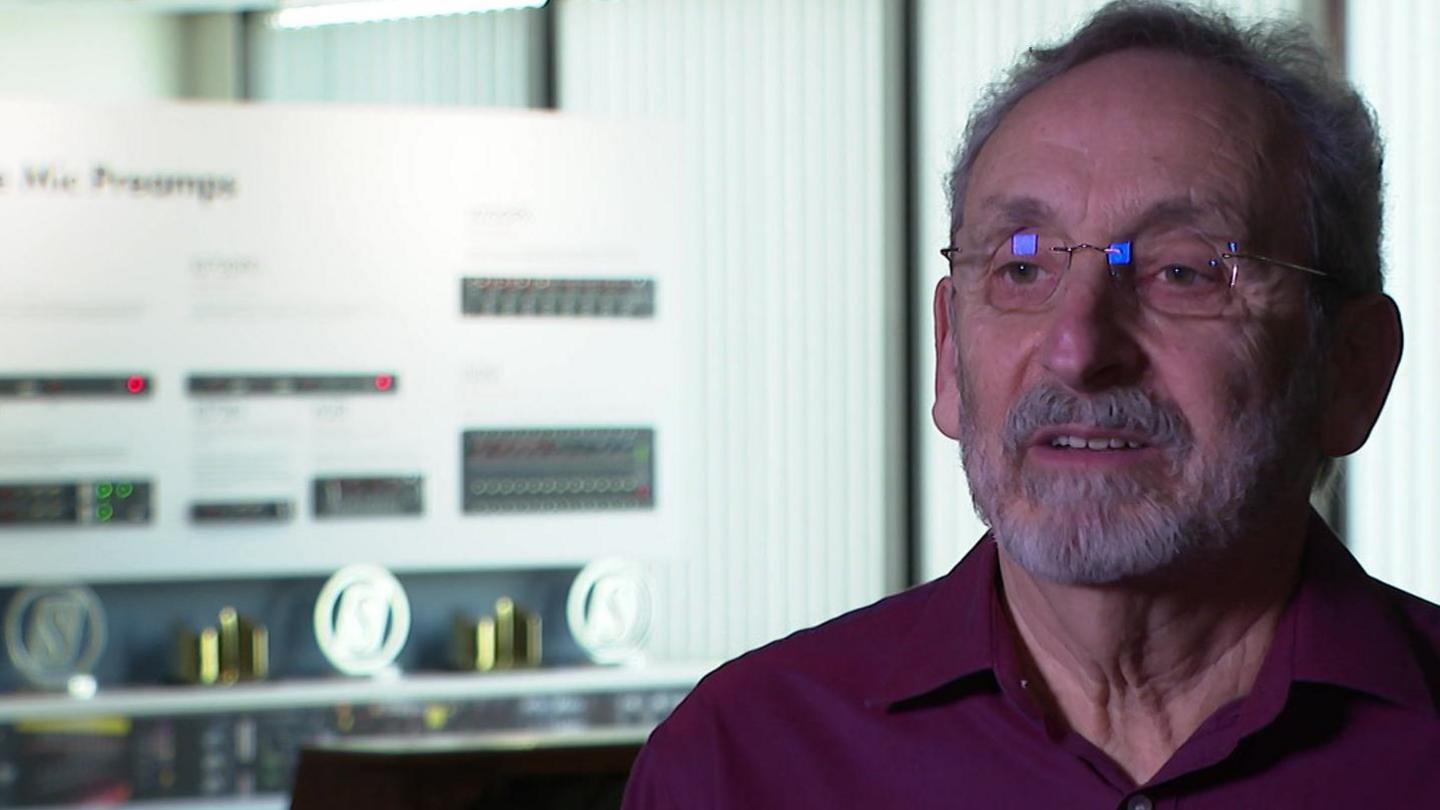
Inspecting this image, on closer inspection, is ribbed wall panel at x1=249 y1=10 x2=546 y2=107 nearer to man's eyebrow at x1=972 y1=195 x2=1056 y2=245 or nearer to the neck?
man's eyebrow at x1=972 y1=195 x2=1056 y2=245

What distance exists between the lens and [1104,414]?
1210mm

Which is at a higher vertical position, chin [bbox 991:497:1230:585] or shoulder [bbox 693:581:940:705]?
chin [bbox 991:497:1230:585]

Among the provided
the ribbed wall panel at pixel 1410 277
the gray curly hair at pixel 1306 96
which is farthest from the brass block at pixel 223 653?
the gray curly hair at pixel 1306 96

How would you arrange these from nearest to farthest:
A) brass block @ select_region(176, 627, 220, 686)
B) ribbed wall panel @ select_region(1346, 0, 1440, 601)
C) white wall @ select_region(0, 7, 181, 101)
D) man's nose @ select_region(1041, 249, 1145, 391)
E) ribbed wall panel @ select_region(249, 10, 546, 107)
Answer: man's nose @ select_region(1041, 249, 1145, 391) < ribbed wall panel @ select_region(1346, 0, 1440, 601) < brass block @ select_region(176, 627, 220, 686) < white wall @ select_region(0, 7, 181, 101) < ribbed wall panel @ select_region(249, 10, 546, 107)

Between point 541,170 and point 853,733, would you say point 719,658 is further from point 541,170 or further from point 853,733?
point 853,733

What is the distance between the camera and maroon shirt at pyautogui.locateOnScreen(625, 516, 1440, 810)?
1.21 meters

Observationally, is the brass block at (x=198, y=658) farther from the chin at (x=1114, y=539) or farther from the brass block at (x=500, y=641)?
the chin at (x=1114, y=539)

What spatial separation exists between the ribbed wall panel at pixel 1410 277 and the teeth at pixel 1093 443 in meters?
2.89

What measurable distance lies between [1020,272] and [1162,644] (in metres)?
0.28

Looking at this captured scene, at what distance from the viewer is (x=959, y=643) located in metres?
1.30

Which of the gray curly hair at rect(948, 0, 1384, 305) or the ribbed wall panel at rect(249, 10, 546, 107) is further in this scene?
the ribbed wall panel at rect(249, 10, 546, 107)

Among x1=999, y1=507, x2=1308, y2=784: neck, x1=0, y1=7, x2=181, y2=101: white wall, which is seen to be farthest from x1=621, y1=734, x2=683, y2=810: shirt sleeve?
x1=0, y1=7, x2=181, y2=101: white wall

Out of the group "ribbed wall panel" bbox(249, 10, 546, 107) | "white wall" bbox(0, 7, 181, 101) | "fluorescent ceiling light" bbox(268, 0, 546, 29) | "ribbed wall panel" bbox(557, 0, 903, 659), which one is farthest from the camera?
"ribbed wall panel" bbox(249, 10, 546, 107)

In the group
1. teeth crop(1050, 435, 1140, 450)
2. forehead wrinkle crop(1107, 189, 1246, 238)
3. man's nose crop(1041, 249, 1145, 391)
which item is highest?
forehead wrinkle crop(1107, 189, 1246, 238)
